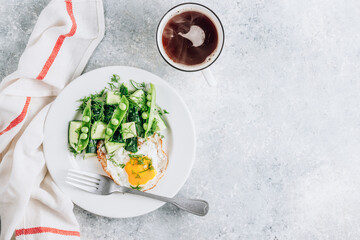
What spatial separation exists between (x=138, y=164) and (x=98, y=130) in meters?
0.26

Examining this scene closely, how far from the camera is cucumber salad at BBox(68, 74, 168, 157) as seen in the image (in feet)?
6.00

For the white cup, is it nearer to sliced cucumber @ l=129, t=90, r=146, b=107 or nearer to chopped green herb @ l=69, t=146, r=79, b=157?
sliced cucumber @ l=129, t=90, r=146, b=107

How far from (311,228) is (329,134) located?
0.52 metres

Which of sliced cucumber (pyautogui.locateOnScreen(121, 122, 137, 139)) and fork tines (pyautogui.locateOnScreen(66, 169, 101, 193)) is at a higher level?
sliced cucumber (pyautogui.locateOnScreen(121, 122, 137, 139))

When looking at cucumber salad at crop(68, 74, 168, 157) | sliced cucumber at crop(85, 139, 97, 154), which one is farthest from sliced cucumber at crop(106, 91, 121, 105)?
sliced cucumber at crop(85, 139, 97, 154)

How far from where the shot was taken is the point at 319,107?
2047mm

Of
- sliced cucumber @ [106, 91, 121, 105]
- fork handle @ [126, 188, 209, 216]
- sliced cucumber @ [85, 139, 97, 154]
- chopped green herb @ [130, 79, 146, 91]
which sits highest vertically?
chopped green herb @ [130, 79, 146, 91]

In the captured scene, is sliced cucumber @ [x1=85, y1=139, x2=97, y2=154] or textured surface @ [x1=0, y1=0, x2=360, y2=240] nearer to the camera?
sliced cucumber @ [x1=85, y1=139, x2=97, y2=154]

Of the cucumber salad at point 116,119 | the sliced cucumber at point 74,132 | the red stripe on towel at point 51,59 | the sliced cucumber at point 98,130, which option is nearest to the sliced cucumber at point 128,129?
the cucumber salad at point 116,119

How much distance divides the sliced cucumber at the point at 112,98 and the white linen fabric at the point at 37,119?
0.26m

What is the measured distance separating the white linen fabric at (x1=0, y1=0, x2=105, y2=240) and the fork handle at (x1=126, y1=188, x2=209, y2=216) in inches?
16.3

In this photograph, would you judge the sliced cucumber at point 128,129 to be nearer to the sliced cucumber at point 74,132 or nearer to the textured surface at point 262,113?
the sliced cucumber at point 74,132

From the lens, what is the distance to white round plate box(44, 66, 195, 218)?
1.85 metres

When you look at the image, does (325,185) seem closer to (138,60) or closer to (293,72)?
(293,72)
